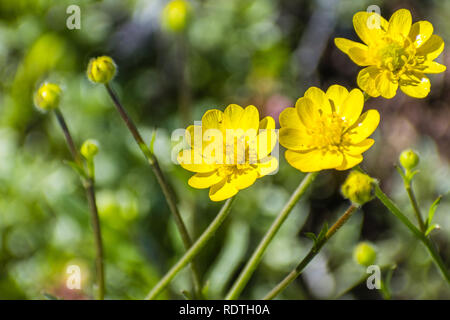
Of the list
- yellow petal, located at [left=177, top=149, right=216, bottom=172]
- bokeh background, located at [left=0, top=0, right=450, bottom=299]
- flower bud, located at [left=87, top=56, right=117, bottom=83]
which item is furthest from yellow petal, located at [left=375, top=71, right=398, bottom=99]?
bokeh background, located at [left=0, top=0, right=450, bottom=299]

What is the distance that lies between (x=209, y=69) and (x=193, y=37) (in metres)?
0.22

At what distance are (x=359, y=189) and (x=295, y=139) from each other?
0.23 meters

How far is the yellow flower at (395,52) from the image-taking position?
3.68ft

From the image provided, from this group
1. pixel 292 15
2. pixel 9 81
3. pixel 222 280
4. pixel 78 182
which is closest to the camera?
pixel 222 280

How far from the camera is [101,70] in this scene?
1187 mm

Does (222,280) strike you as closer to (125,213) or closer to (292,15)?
(125,213)

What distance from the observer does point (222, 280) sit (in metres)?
1.73

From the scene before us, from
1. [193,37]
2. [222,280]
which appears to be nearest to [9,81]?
[193,37]

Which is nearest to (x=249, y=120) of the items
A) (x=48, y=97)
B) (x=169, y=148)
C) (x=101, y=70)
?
(x=101, y=70)

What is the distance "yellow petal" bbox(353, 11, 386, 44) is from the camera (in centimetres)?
119

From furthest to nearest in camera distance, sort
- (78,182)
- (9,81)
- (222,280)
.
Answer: (9,81), (78,182), (222,280)

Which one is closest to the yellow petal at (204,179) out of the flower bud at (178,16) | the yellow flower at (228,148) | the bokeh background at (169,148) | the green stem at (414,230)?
the yellow flower at (228,148)

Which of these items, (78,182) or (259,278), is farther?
(78,182)

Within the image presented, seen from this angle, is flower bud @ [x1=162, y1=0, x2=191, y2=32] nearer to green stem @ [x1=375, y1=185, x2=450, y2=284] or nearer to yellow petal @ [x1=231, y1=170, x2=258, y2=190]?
yellow petal @ [x1=231, y1=170, x2=258, y2=190]
